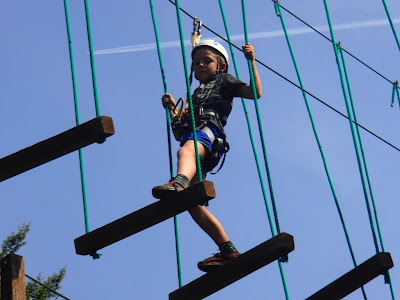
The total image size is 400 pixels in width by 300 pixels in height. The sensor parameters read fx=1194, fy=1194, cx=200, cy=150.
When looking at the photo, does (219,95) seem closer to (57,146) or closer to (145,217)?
(145,217)

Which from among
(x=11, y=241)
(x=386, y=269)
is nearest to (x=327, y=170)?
(x=386, y=269)

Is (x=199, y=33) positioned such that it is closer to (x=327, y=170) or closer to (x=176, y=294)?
(x=327, y=170)

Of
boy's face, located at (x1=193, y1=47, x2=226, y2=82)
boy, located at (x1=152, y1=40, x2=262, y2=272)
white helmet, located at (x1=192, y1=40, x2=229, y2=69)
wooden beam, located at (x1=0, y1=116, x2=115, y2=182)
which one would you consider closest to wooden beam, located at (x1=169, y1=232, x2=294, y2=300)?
boy, located at (x1=152, y1=40, x2=262, y2=272)

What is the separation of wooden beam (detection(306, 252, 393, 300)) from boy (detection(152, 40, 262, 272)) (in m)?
0.56

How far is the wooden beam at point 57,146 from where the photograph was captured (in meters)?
5.56

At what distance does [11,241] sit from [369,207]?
1405 cm

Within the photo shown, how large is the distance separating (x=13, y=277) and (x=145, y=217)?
2.44 feet

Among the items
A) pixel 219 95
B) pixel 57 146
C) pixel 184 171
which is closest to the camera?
pixel 57 146

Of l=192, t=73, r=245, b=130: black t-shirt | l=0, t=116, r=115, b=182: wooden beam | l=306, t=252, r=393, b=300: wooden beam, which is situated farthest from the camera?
l=192, t=73, r=245, b=130: black t-shirt

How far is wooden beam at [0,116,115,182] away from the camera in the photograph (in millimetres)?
5559

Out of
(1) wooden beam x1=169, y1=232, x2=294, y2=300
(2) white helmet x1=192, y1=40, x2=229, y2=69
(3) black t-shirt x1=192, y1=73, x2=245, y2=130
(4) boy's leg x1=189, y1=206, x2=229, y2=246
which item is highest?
(2) white helmet x1=192, y1=40, x2=229, y2=69

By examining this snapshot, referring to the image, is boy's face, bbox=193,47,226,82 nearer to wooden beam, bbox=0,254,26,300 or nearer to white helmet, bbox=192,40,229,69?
white helmet, bbox=192,40,229,69

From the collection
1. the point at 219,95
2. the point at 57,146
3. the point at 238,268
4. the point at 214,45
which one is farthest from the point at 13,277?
the point at 214,45

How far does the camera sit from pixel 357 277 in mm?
6223
